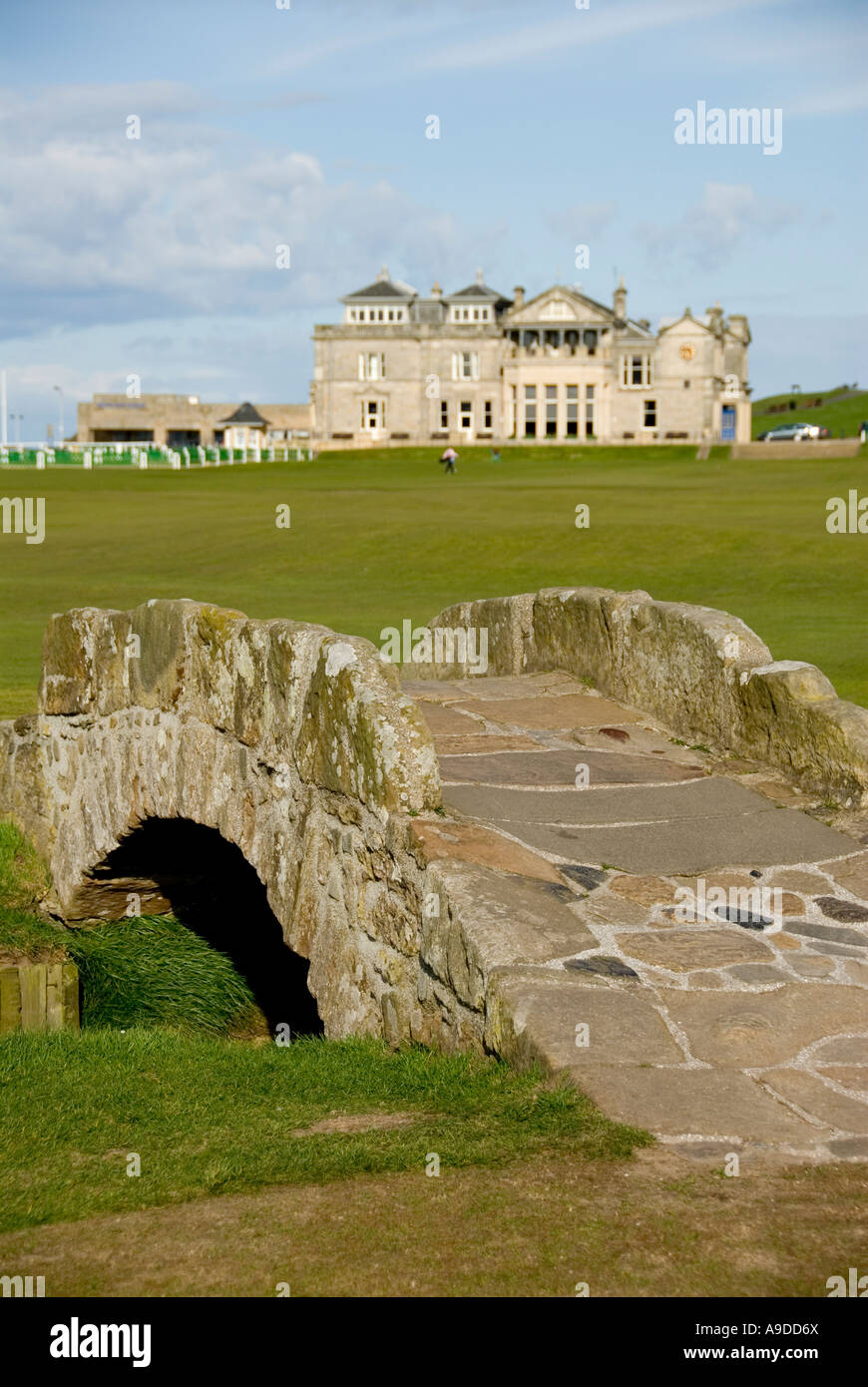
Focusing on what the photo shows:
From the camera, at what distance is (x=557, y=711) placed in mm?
10203

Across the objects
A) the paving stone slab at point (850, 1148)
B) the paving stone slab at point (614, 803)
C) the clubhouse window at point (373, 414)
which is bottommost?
the paving stone slab at point (850, 1148)

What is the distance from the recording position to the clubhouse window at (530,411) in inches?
3740

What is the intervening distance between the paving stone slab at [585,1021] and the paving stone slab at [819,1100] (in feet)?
1.21

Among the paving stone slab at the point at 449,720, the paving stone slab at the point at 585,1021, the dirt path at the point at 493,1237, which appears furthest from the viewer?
the paving stone slab at the point at 449,720

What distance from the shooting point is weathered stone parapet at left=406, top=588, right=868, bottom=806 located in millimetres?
8148

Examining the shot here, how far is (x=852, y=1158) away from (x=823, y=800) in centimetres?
394

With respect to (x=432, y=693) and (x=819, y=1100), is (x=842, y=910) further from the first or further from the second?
(x=432, y=693)

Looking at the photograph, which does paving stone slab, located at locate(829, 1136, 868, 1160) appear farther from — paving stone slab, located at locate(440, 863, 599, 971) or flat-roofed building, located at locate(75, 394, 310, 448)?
flat-roofed building, located at locate(75, 394, 310, 448)

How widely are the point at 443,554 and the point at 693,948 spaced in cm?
2346

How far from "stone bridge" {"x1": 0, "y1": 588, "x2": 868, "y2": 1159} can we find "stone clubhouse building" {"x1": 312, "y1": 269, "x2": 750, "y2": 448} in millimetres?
83396

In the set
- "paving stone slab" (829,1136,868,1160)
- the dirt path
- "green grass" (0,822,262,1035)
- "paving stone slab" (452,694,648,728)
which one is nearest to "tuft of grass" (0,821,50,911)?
"green grass" (0,822,262,1035)

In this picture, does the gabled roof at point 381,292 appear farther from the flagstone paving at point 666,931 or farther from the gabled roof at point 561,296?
the flagstone paving at point 666,931

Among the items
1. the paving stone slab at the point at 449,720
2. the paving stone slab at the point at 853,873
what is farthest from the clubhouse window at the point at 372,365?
the paving stone slab at the point at 853,873
